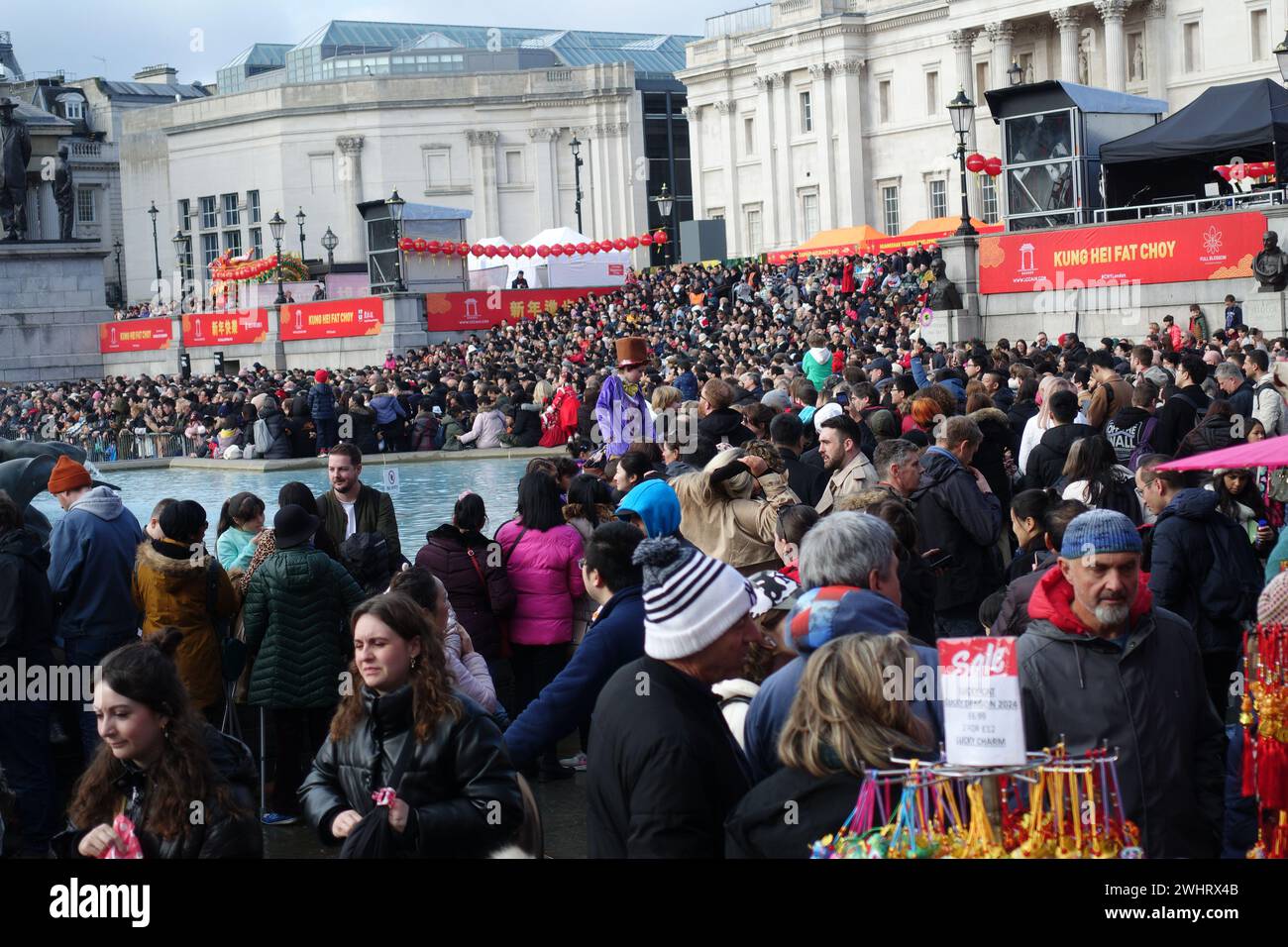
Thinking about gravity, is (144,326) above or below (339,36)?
below

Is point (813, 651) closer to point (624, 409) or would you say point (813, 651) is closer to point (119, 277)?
point (624, 409)

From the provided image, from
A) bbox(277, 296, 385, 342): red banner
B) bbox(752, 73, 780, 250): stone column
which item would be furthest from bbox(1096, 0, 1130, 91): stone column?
bbox(277, 296, 385, 342): red banner

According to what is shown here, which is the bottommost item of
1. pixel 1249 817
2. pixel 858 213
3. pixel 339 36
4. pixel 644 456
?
pixel 1249 817

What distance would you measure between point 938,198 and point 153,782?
6295 cm

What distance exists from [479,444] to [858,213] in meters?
48.0

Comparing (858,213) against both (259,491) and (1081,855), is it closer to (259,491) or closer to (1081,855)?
(259,491)

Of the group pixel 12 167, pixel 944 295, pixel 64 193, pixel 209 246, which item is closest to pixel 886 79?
pixel 64 193

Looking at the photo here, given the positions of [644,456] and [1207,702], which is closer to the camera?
[1207,702]

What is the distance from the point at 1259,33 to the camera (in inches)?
2121

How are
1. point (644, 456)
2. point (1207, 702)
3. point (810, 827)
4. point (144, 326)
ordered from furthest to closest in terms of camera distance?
point (144, 326) → point (644, 456) → point (1207, 702) → point (810, 827)

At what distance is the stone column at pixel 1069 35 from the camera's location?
58906mm
